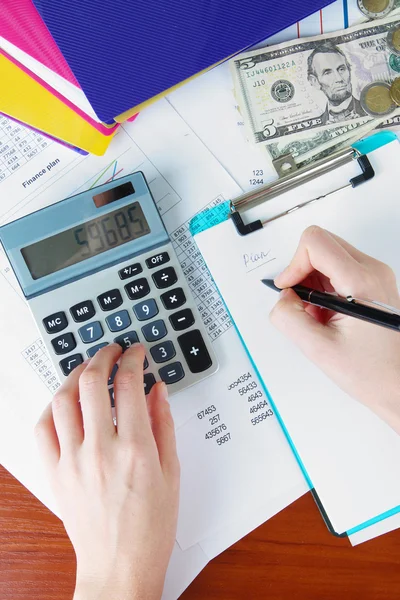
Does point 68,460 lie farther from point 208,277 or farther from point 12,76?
point 12,76

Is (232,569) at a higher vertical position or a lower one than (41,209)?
lower

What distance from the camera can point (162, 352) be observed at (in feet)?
1.92

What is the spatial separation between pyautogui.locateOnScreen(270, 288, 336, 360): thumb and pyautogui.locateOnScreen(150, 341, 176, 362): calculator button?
0.37 feet

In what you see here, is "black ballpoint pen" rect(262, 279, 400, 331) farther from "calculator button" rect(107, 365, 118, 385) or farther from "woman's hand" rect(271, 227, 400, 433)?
"calculator button" rect(107, 365, 118, 385)

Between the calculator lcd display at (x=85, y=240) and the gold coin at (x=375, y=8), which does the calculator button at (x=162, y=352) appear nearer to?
the calculator lcd display at (x=85, y=240)

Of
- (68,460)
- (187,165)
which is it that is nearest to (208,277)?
(187,165)

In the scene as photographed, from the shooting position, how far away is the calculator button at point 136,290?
1.94ft

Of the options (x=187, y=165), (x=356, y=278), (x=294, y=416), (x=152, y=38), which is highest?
(x=152, y=38)

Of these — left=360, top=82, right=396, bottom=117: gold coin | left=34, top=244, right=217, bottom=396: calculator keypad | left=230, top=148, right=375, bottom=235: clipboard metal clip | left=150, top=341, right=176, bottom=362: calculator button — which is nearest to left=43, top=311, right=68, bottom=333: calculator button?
left=34, top=244, right=217, bottom=396: calculator keypad

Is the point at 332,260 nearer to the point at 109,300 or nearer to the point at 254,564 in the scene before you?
the point at 109,300

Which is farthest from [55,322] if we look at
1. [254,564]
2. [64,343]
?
[254,564]

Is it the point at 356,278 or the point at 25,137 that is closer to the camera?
the point at 356,278

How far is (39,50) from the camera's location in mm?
586

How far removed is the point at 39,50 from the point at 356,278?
408mm
